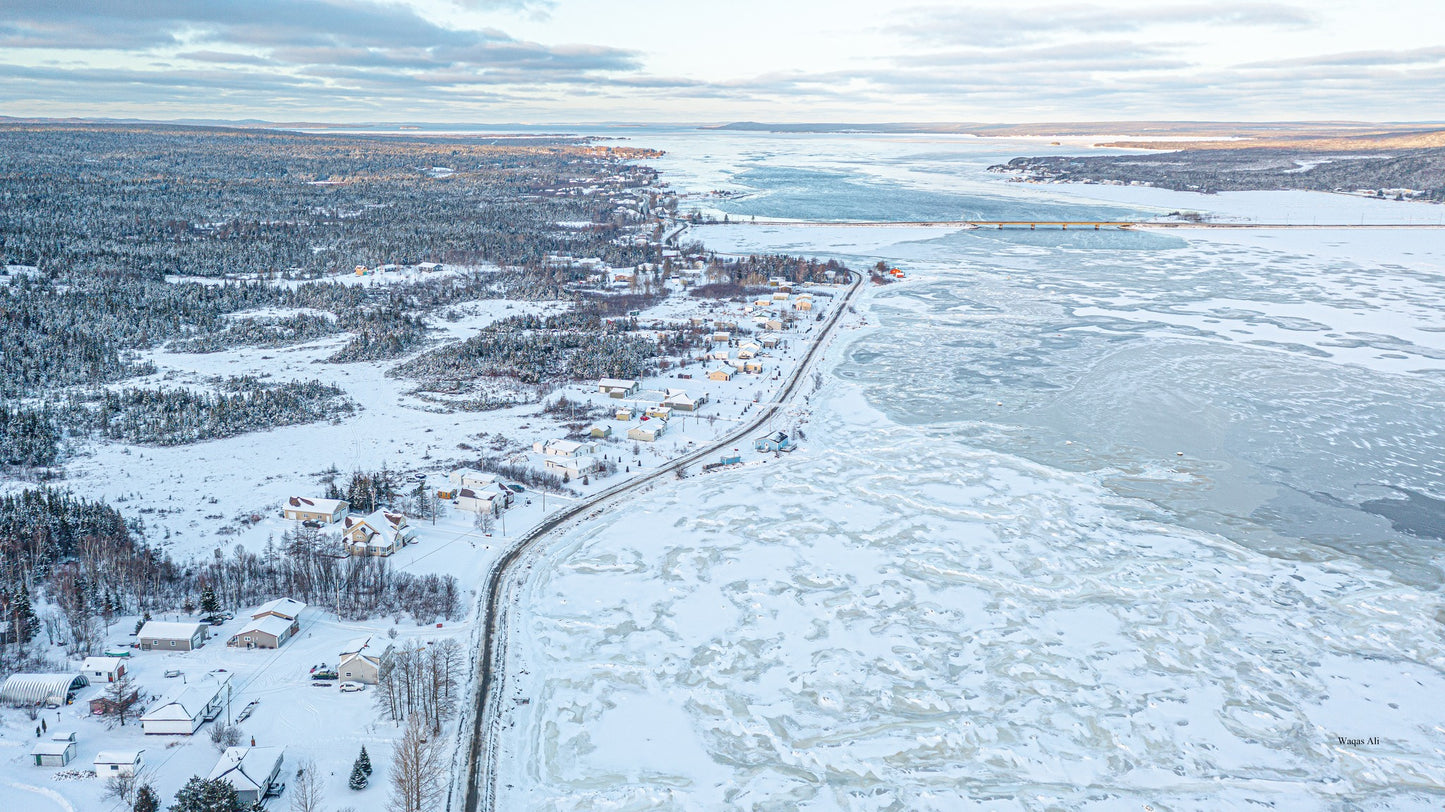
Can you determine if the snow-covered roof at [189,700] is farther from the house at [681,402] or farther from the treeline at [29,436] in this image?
the house at [681,402]

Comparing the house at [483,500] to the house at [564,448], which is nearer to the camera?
the house at [483,500]

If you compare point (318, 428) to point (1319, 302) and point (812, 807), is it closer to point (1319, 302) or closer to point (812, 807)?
point (812, 807)

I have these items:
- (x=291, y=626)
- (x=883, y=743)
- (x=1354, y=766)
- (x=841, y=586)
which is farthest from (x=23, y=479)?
(x=1354, y=766)

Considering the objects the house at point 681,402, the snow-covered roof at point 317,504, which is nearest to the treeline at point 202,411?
the snow-covered roof at point 317,504

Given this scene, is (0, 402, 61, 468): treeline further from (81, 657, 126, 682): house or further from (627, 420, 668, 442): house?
(627, 420, 668, 442): house

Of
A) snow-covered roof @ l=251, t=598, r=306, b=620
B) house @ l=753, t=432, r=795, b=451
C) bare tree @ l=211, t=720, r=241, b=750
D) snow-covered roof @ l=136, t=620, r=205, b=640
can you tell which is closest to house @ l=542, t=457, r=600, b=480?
house @ l=753, t=432, r=795, b=451

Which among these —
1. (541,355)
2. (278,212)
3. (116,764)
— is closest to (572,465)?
(541,355)
